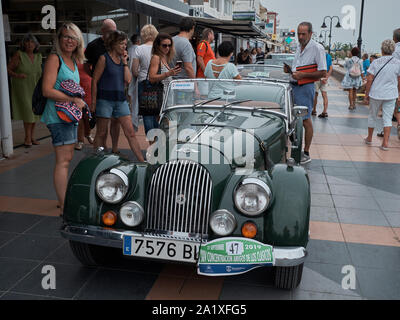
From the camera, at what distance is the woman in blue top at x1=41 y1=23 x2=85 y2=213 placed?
399 cm

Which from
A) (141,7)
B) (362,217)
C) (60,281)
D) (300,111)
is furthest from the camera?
(141,7)

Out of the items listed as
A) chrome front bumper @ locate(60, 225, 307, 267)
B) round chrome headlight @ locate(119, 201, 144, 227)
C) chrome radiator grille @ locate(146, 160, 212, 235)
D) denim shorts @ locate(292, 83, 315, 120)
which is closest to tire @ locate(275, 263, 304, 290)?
chrome front bumper @ locate(60, 225, 307, 267)

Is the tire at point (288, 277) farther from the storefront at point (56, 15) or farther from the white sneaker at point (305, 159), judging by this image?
the storefront at point (56, 15)

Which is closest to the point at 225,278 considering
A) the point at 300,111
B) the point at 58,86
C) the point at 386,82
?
the point at 300,111

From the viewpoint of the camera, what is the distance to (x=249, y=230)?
279 centimetres

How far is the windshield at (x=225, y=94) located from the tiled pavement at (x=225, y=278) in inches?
52.1

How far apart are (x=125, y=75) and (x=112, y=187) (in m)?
2.65

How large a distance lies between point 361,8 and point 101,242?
25.3 metres

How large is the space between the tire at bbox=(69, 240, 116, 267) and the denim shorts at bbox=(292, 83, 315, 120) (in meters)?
4.32

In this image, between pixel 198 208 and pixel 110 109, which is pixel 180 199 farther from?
pixel 110 109

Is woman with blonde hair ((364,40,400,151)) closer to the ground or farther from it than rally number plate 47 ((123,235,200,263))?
farther from it

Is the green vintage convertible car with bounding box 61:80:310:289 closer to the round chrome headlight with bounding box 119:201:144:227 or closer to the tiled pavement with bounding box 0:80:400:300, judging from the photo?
the round chrome headlight with bounding box 119:201:144:227

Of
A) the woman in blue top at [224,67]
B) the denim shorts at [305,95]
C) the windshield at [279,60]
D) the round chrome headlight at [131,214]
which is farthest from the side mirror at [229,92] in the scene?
the windshield at [279,60]

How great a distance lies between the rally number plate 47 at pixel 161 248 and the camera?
274 centimetres
